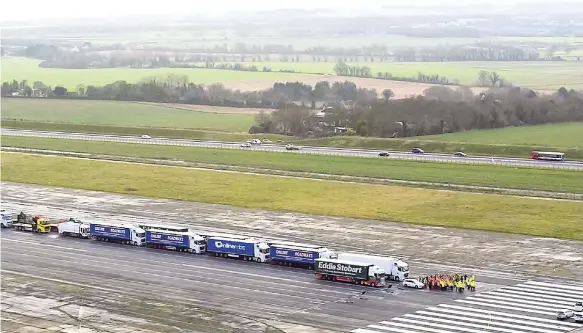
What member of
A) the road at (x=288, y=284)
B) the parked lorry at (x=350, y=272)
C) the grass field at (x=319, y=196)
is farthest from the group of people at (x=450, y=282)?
the grass field at (x=319, y=196)

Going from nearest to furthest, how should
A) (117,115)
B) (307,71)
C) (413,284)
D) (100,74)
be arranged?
(413,284) → (117,115) → (307,71) → (100,74)

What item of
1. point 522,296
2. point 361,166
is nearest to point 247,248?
point 522,296

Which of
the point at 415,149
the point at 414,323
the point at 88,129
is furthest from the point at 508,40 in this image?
the point at 414,323

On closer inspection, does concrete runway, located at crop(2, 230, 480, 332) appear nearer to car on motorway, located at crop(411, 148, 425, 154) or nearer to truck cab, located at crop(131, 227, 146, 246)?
truck cab, located at crop(131, 227, 146, 246)

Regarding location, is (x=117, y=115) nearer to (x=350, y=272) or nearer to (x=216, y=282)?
(x=216, y=282)

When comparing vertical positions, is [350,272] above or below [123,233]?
below

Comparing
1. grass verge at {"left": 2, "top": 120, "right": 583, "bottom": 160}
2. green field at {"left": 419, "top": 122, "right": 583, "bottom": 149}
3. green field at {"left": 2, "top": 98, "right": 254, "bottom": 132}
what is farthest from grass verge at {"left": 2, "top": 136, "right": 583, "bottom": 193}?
green field at {"left": 2, "top": 98, "right": 254, "bottom": 132}

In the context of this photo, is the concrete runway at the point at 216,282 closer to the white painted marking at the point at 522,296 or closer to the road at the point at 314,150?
the white painted marking at the point at 522,296

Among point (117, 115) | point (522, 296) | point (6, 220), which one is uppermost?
point (117, 115)
